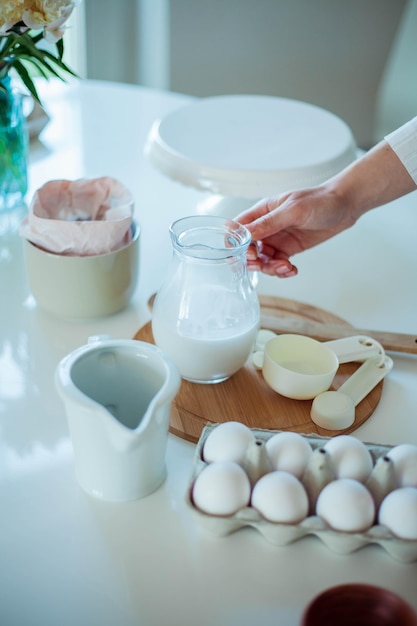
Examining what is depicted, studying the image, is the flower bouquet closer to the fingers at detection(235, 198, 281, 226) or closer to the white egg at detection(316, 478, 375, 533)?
the fingers at detection(235, 198, 281, 226)

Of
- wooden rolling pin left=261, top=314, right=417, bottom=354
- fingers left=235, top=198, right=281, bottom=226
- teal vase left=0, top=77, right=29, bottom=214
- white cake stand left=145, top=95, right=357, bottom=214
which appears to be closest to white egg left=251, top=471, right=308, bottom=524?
wooden rolling pin left=261, top=314, right=417, bottom=354

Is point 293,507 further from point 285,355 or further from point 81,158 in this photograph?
point 81,158

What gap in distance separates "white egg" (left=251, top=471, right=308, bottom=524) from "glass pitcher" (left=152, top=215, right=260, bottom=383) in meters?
0.21

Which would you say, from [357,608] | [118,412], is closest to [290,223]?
[118,412]

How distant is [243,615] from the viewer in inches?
22.6

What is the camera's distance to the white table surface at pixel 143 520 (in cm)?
58

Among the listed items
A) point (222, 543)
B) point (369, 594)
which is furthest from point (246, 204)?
point (369, 594)

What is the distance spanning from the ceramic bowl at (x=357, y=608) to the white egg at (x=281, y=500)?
0.36ft

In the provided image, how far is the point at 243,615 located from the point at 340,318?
19.7 inches

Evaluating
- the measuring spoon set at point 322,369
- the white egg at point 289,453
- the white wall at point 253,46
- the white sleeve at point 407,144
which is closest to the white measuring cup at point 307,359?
the measuring spoon set at point 322,369

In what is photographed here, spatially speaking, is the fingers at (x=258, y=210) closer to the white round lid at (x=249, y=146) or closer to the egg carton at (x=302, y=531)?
the white round lid at (x=249, y=146)

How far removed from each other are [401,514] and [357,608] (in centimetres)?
12

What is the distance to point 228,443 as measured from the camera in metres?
0.64

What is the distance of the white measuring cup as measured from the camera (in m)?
0.78
